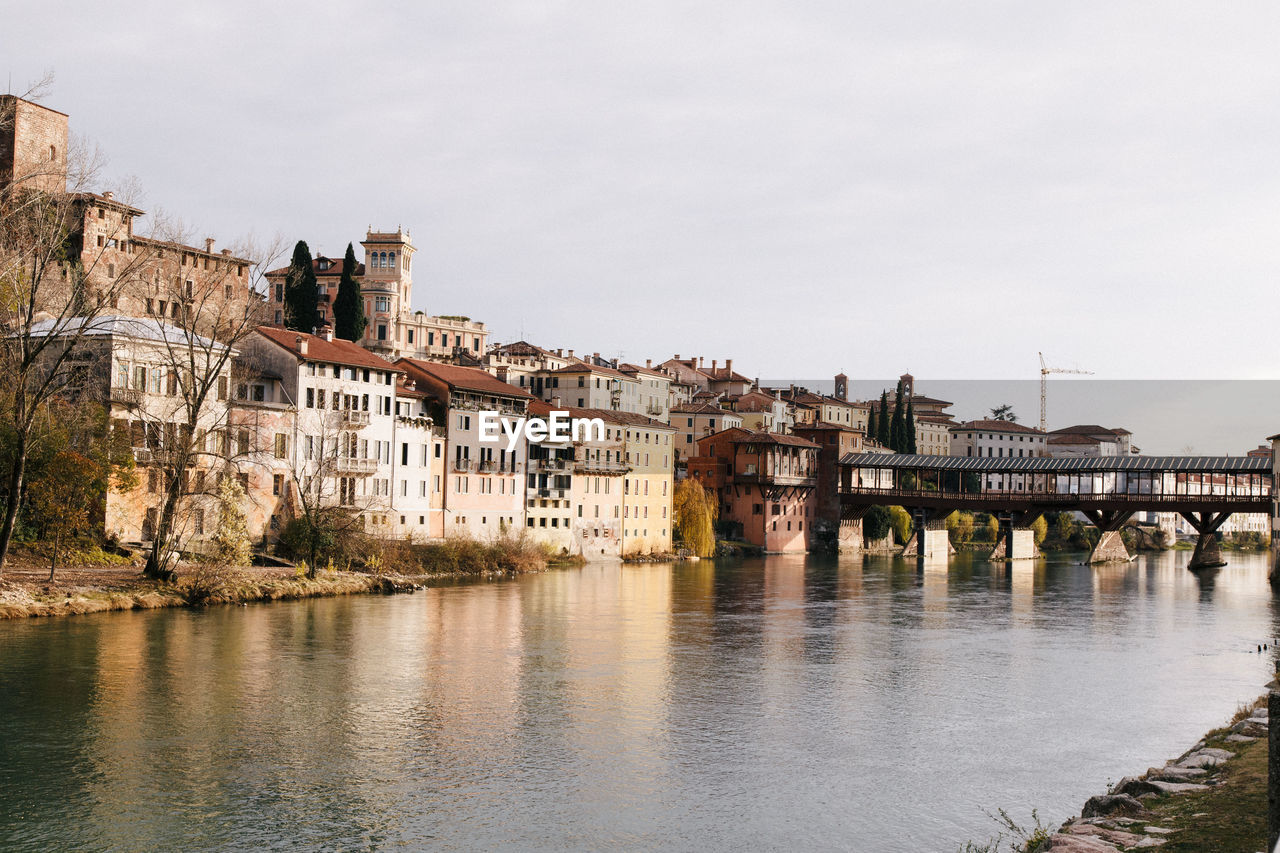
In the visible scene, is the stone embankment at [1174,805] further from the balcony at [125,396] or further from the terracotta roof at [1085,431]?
the terracotta roof at [1085,431]

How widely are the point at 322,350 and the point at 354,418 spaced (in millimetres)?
3032

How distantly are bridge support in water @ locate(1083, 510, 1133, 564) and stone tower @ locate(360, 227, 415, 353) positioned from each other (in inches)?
1901

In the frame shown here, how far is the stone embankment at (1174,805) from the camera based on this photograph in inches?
482

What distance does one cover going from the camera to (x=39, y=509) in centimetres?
3538

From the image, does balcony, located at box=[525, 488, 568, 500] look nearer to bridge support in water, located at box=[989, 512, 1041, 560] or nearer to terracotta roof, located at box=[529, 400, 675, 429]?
terracotta roof, located at box=[529, 400, 675, 429]

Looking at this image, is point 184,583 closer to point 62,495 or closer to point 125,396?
point 62,495

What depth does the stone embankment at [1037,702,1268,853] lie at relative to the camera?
12250 mm

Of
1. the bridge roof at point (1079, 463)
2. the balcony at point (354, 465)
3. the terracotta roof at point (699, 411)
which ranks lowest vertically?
the balcony at point (354, 465)

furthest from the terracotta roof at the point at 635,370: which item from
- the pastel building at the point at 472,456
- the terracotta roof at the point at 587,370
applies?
the pastel building at the point at 472,456

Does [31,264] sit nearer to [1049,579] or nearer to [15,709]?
[15,709]

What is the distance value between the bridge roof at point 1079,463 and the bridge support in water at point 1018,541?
11.0 feet

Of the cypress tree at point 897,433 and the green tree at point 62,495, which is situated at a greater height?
the cypress tree at point 897,433

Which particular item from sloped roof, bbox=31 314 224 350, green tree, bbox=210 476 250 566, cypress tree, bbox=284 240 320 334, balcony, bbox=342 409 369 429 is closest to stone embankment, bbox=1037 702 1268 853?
green tree, bbox=210 476 250 566

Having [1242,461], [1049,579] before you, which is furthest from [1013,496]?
[1049,579]
